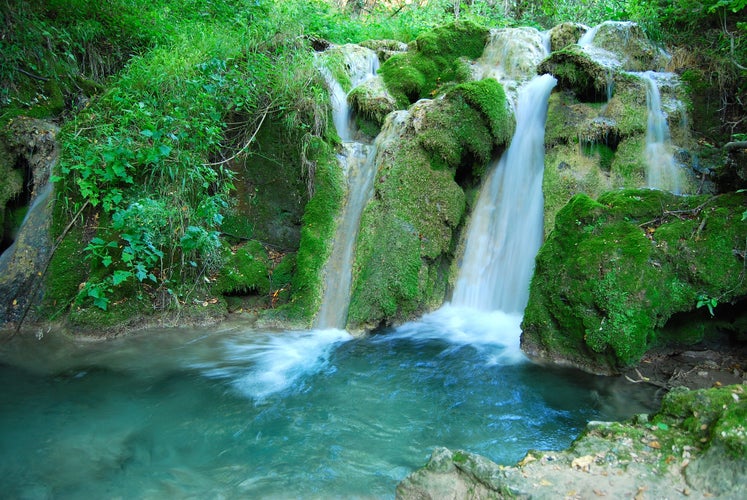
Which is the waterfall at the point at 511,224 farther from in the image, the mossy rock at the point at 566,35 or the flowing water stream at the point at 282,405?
the mossy rock at the point at 566,35

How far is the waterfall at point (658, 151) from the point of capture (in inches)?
230

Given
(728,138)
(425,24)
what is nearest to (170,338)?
(728,138)

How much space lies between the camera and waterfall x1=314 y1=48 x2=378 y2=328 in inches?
241

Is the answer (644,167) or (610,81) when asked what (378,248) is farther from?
(610,81)

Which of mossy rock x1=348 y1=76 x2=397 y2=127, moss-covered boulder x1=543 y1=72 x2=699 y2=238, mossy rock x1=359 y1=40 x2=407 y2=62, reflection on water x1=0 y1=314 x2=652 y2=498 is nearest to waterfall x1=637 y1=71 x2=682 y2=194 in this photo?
moss-covered boulder x1=543 y1=72 x2=699 y2=238

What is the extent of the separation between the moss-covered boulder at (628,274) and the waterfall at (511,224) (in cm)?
118

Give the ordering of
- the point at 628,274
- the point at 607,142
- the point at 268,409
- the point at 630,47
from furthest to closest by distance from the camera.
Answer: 1. the point at 630,47
2. the point at 607,142
3. the point at 628,274
4. the point at 268,409

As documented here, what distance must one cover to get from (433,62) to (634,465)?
841 centimetres

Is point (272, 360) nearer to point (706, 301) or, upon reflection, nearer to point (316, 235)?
point (316, 235)

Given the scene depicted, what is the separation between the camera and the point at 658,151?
6.07 metres

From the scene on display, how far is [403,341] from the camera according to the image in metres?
5.68

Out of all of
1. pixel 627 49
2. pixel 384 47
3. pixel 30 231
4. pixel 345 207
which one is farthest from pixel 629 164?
pixel 30 231

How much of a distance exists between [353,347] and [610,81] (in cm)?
539

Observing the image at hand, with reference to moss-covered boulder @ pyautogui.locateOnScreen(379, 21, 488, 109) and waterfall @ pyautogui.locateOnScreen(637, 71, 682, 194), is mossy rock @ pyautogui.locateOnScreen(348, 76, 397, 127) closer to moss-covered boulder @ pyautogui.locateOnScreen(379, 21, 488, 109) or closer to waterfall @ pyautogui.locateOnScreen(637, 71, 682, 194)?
moss-covered boulder @ pyautogui.locateOnScreen(379, 21, 488, 109)
